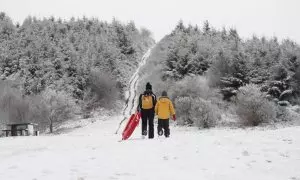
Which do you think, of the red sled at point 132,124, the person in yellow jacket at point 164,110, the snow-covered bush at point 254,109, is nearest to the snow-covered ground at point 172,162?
the person in yellow jacket at point 164,110

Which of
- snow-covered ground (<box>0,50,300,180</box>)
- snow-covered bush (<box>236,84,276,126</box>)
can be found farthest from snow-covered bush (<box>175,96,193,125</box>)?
snow-covered ground (<box>0,50,300,180</box>)

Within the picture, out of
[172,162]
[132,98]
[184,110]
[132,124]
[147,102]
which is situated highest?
[132,98]

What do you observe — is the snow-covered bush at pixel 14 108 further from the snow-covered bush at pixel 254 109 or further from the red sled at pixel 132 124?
the red sled at pixel 132 124

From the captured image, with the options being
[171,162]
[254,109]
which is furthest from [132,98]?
[171,162]

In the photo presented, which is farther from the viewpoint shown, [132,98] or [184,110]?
[132,98]

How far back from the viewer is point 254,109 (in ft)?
104

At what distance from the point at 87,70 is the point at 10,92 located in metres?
12.6

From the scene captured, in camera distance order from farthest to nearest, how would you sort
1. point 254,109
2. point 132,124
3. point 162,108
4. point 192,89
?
point 192,89 < point 254,109 < point 132,124 < point 162,108

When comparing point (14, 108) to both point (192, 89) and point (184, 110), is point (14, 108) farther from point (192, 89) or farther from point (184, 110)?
point (192, 89)

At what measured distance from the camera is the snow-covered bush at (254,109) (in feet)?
104

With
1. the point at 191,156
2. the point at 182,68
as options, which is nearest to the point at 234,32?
the point at 182,68

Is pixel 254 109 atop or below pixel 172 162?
atop

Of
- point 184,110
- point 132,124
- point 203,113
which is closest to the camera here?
point 132,124

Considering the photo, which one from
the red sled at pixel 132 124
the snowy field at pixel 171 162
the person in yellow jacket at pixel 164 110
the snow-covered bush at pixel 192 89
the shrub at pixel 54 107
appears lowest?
the snowy field at pixel 171 162
